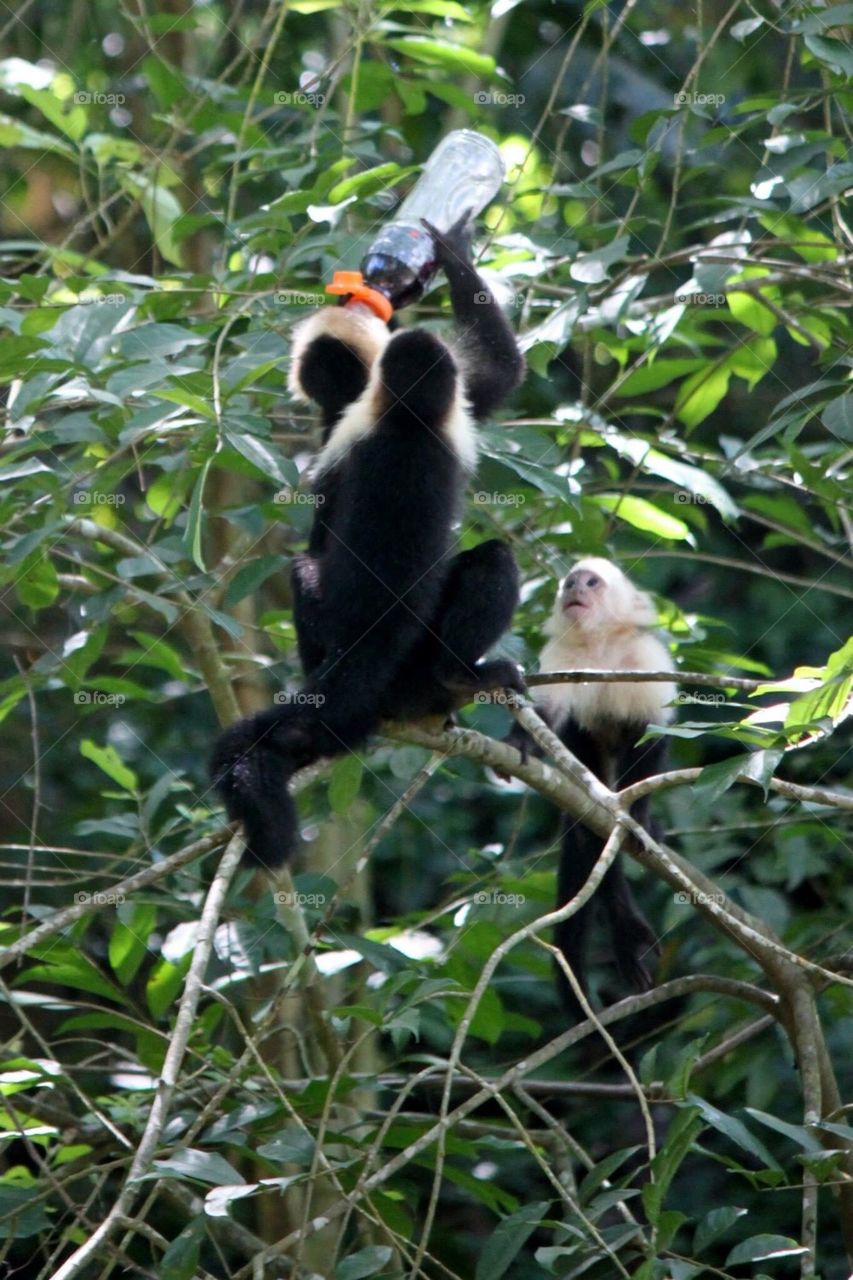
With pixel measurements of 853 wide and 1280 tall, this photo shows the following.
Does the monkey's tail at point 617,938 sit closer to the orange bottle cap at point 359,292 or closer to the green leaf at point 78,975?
the green leaf at point 78,975

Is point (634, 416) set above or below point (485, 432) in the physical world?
below

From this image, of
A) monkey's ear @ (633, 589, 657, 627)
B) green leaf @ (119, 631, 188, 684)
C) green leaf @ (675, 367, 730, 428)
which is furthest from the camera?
monkey's ear @ (633, 589, 657, 627)

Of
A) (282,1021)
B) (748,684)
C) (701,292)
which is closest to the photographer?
(748,684)

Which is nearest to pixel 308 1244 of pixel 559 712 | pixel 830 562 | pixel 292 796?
pixel 292 796

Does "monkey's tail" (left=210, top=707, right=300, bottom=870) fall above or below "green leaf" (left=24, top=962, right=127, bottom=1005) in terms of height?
above

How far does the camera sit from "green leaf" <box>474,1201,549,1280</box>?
106 inches

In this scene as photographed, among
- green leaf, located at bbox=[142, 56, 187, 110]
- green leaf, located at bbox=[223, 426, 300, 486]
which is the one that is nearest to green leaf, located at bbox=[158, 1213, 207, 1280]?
green leaf, located at bbox=[223, 426, 300, 486]

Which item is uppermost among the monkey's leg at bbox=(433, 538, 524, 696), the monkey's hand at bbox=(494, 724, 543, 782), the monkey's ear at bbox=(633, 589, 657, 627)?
the monkey's leg at bbox=(433, 538, 524, 696)

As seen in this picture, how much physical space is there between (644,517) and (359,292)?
34.6 inches

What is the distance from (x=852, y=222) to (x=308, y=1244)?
3434mm

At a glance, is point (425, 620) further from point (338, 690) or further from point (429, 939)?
point (429, 939)

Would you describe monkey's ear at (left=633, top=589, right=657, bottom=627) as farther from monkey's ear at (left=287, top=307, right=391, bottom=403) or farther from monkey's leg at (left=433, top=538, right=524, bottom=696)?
monkey's ear at (left=287, top=307, right=391, bottom=403)

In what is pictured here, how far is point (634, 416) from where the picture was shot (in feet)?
18.8

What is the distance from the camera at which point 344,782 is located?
11.8ft
